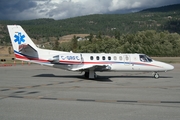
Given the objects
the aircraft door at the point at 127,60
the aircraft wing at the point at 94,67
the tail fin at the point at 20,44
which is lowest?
the aircraft wing at the point at 94,67

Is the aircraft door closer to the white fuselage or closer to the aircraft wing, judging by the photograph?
the white fuselage

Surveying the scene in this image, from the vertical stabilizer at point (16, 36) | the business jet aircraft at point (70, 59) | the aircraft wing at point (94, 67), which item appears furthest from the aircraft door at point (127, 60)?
the vertical stabilizer at point (16, 36)

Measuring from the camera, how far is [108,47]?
294 feet

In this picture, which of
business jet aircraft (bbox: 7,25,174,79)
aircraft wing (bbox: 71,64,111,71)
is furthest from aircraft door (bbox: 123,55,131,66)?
aircraft wing (bbox: 71,64,111,71)

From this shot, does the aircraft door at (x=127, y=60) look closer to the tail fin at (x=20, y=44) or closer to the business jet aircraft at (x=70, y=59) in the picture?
the business jet aircraft at (x=70, y=59)

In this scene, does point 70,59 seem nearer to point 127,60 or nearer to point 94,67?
point 94,67

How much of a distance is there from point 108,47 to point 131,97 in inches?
3022

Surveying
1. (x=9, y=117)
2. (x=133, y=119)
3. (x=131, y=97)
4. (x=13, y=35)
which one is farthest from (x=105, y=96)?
(x=13, y=35)

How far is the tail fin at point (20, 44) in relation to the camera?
73.4 ft

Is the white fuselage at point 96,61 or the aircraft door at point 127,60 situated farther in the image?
the aircraft door at point 127,60

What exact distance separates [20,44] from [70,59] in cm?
454

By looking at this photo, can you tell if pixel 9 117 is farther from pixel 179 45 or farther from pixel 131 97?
pixel 179 45

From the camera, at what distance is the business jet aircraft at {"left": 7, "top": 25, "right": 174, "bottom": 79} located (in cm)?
2239

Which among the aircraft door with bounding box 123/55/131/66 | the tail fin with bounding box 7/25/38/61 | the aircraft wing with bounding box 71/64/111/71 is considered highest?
the tail fin with bounding box 7/25/38/61
